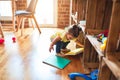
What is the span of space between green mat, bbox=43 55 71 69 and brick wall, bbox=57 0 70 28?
176 centimetres

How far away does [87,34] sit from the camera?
1622 millimetres

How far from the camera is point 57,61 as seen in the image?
192cm

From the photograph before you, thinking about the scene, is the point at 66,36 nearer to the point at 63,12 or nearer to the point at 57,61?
the point at 57,61

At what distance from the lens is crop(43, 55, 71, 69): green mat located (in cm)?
183

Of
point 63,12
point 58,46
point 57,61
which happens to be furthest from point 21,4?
point 57,61

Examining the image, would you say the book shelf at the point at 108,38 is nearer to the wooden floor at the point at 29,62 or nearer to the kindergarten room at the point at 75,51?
the kindergarten room at the point at 75,51

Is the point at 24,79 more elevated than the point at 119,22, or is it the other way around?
the point at 119,22

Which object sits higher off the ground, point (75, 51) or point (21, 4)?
point (21, 4)

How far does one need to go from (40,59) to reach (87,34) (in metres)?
0.72

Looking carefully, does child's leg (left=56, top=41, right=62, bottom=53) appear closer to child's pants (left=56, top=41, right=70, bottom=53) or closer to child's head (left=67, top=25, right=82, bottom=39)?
child's pants (left=56, top=41, right=70, bottom=53)

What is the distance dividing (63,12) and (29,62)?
2.01 metres

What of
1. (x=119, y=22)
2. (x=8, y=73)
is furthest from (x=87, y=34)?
(x=8, y=73)

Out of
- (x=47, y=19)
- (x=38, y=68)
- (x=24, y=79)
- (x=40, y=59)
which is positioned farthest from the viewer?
(x=47, y=19)

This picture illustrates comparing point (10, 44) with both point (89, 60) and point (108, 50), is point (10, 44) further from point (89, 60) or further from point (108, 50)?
point (108, 50)
